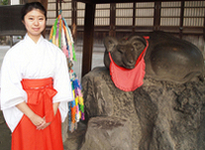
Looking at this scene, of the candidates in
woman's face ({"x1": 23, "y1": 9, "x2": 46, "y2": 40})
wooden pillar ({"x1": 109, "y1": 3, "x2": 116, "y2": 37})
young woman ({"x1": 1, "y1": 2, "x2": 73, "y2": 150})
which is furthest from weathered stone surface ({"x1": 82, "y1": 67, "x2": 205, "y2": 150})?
wooden pillar ({"x1": 109, "y1": 3, "x2": 116, "y2": 37})

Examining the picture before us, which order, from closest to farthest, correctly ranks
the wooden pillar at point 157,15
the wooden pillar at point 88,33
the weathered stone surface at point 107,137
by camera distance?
the weathered stone surface at point 107,137
the wooden pillar at point 88,33
the wooden pillar at point 157,15

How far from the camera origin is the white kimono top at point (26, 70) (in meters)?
1.32

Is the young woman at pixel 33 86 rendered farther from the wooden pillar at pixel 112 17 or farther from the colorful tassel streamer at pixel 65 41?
the wooden pillar at pixel 112 17

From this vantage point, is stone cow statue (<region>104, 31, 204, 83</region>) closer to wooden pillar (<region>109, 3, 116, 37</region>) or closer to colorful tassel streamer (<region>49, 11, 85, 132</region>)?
colorful tassel streamer (<region>49, 11, 85, 132</region>)

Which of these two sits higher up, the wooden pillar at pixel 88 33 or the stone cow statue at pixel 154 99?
the wooden pillar at pixel 88 33

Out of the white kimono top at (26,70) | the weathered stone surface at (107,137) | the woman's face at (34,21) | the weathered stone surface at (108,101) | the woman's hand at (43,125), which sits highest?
the woman's face at (34,21)

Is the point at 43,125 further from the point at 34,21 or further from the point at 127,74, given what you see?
the point at 127,74

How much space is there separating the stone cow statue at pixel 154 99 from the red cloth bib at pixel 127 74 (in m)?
0.06

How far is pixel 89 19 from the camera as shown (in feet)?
11.3

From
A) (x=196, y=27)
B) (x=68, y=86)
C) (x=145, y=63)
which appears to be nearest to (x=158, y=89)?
(x=145, y=63)

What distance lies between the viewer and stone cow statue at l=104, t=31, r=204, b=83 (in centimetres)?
266

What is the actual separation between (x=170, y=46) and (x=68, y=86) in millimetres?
1737

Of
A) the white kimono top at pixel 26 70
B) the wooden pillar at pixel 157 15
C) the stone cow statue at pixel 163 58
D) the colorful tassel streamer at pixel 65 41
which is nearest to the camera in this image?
the white kimono top at pixel 26 70

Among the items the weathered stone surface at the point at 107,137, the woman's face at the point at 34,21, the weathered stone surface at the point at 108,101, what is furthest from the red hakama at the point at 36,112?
the weathered stone surface at the point at 108,101
